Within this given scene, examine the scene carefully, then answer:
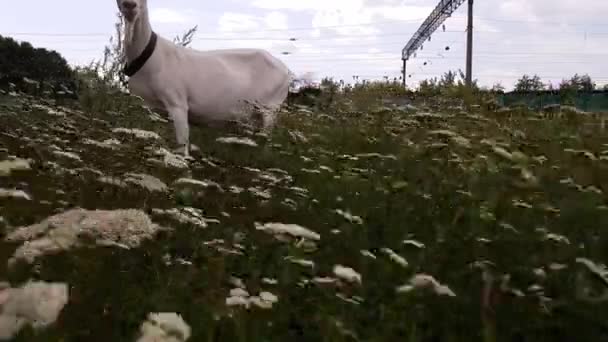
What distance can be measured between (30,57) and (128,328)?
3822 centimetres

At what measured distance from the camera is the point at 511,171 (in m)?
4.65

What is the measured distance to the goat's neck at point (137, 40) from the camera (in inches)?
339

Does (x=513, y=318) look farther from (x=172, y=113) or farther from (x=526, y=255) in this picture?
(x=172, y=113)

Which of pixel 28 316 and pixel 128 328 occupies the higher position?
pixel 28 316

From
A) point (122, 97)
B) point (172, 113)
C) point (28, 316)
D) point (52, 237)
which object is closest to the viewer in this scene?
point (28, 316)

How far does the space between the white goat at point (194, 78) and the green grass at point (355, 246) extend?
1791 millimetres

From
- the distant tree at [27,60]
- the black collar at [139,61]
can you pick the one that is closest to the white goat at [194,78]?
the black collar at [139,61]

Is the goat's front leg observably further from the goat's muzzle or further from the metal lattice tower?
the metal lattice tower

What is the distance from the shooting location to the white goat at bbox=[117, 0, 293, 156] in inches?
341

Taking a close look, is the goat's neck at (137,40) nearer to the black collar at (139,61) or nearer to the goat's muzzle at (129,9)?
the black collar at (139,61)

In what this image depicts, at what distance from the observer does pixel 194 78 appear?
9391 mm

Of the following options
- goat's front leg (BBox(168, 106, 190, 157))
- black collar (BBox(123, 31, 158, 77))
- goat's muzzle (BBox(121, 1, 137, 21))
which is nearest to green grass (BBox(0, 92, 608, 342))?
goat's front leg (BBox(168, 106, 190, 157))

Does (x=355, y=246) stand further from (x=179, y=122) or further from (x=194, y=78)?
(x=194, y=78)

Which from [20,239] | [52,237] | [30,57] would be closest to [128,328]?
[20,239]
